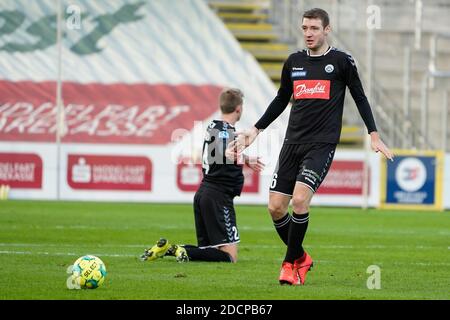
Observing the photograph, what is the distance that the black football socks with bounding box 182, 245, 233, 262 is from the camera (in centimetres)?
1189

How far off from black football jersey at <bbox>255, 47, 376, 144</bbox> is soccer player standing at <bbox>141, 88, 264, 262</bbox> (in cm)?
206

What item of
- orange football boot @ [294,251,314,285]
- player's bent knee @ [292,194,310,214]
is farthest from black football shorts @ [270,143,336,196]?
orange football boot @ [294,251,314,285]

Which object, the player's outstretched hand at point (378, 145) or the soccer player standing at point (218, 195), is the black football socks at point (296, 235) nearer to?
the player's outstretched hand at point (378, 145)

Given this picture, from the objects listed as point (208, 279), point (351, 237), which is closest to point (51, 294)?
point (208, 279)

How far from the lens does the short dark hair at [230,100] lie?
11.9 metres

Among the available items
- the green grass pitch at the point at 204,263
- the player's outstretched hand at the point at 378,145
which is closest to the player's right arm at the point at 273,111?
the player's outstretched hand at the point at 378,145

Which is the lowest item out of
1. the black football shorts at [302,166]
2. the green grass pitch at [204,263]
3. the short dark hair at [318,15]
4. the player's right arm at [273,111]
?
the green grass pitch at [204,263]

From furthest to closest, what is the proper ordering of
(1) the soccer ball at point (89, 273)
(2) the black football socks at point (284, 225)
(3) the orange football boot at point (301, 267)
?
(2) the black football socks at point (284, 225) → (3) the orange football boot at point (301, 267) → (1) the soccer ball at point (89, 273)

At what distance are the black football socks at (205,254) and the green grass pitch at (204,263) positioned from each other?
0.59 feet

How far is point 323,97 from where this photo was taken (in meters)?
9.80

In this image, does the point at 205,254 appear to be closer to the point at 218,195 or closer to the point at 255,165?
the point at 218,195

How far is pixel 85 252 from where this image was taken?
12953 millimetres

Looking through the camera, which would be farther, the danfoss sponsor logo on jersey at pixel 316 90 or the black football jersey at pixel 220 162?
the black football jersey at pixel 220 162

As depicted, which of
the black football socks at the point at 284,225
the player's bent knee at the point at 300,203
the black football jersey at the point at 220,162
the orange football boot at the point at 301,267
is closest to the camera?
the player's bent knee at the point at 300,203
